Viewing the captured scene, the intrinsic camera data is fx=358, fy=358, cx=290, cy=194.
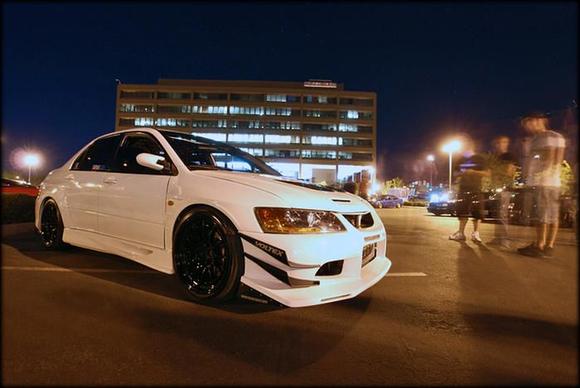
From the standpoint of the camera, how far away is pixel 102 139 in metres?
4.22

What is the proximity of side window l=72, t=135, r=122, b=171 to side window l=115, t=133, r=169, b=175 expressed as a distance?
0.47 feet

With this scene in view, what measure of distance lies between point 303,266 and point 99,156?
2.92 metres

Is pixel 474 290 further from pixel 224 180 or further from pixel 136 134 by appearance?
pixel 136 134

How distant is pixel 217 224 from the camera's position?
2.80 meters

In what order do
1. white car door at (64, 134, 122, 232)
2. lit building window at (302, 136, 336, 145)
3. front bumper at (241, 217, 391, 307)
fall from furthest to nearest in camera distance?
1. lit building window at (302, 136, 336, 145)
2. white car door at (64, 134, 122, 232)
3. front bumper at (241, 217, 391, 307)

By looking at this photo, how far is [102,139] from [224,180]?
2158mm

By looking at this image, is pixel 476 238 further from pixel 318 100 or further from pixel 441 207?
pixel 318 100

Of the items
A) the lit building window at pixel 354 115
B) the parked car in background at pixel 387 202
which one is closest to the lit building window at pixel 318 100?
the lit building window at pixel 354 115

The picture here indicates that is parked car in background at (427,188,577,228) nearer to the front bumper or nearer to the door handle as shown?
the front bumper

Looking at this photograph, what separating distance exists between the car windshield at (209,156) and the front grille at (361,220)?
1401 mm

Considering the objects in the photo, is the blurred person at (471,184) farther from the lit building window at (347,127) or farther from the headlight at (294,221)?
the lit building window at (347,127)

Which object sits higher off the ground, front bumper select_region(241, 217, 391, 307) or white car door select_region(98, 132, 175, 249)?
white car door select_region(98, 132, 175, 249)

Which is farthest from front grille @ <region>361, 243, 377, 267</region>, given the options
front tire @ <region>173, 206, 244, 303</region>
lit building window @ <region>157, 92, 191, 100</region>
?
lit building window @ <region>157, 92, 191, 100</region>

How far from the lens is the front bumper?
8.09ft
